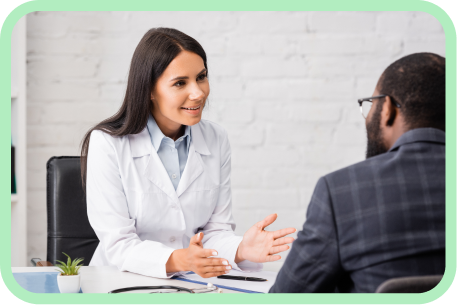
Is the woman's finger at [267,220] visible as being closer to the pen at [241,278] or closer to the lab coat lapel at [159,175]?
the pen at [241,278]

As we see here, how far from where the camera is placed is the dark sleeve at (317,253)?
2.08 ft

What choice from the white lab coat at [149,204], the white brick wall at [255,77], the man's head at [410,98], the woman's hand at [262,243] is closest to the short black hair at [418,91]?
the man's head at [410,98]

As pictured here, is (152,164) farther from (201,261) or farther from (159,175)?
(201,261)

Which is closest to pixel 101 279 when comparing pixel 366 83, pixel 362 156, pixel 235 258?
pixel 235 258

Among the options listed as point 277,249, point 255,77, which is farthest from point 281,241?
point 255,77

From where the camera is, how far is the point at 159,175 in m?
1.13

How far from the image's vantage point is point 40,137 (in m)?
1.64

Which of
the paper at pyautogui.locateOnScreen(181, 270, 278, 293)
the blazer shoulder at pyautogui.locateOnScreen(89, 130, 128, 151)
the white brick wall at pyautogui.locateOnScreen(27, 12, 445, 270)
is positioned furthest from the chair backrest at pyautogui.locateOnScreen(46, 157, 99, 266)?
the paper at pyautogui.locateOnScreen(181, 270, 278, 293)

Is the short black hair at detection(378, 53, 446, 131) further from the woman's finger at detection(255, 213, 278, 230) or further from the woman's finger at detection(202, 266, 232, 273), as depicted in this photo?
the woman's finger at detection(202, 266, 232, 273)

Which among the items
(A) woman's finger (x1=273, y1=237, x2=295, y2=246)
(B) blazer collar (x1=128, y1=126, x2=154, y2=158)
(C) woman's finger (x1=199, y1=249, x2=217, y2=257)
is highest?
(B) blazer collar (x1=128, y1=126, x2=154, y2=158)

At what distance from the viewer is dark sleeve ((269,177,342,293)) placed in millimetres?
635

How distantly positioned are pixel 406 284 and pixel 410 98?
0.29 meters

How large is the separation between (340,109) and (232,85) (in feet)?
1.38

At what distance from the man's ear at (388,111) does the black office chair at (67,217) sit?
0.93m
